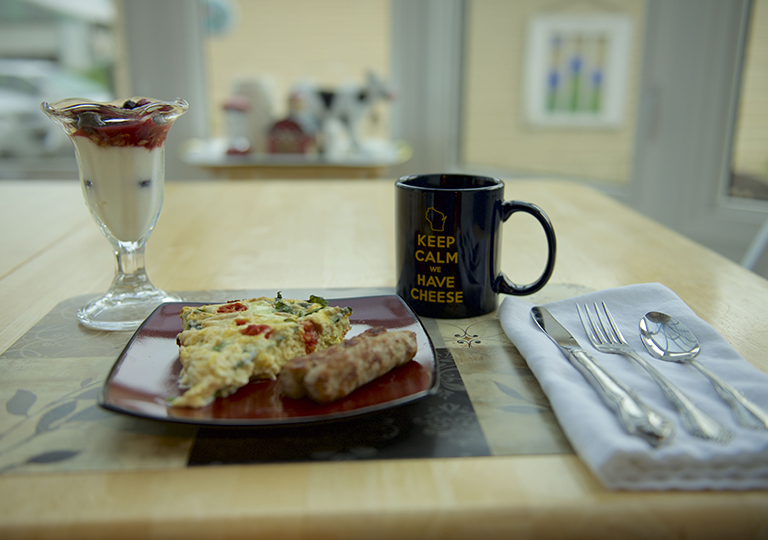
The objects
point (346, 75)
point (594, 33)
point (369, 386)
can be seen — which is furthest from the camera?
point (346, 75)

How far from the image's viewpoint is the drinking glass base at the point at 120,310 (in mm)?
647

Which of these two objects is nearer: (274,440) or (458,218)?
(274,440)

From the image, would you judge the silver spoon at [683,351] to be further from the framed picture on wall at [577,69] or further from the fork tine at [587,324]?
the framed picture on wall at [577,69]

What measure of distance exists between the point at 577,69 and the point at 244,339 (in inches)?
97.4

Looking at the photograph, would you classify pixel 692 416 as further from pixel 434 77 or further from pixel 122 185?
pixel 434 77

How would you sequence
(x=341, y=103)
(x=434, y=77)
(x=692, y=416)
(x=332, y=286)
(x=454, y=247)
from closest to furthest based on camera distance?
1. (x=692, y=416)
2. (x=454, y=247)
3. (x=332, y=286)
4. (x=341, y=103)
5. (x=434, y=77)

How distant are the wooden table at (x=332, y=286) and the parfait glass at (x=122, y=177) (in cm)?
9

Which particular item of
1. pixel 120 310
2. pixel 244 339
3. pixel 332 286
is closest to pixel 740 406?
pixel 244 339

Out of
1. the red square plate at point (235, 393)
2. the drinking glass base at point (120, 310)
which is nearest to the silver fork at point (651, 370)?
the red square plate at point (235, 393)

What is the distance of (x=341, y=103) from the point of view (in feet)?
8.41

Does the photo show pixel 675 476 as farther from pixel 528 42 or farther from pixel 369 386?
pixel 528 42

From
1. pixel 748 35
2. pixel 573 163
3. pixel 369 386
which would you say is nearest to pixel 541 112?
pixel 573 163

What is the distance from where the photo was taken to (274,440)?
421mm

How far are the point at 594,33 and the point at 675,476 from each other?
248cm
